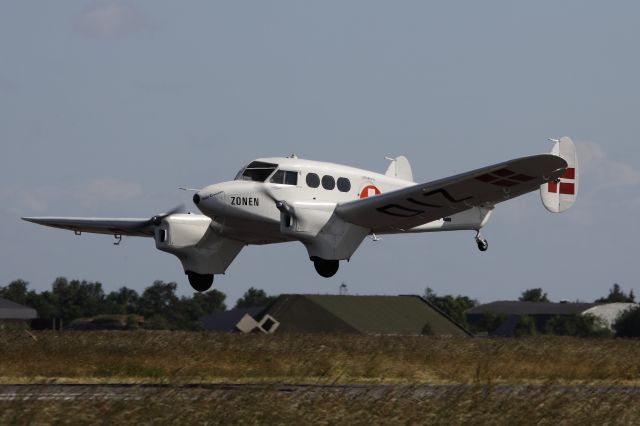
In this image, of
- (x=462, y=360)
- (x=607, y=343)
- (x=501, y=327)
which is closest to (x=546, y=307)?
(x=501, y=327)

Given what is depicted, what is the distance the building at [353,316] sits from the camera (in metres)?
68.6

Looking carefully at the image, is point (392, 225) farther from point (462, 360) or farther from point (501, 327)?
point (501, 327)

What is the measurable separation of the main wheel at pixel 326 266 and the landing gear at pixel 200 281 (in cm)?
499

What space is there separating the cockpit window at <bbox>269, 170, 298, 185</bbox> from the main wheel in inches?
97.1

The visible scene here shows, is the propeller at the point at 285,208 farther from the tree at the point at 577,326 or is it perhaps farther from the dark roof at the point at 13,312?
the dark roof at the point at 13,312

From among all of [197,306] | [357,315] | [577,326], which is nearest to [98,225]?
[357,315]

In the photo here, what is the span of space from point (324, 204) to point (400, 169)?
6364mm

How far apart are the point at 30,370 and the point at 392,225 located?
11.9 meters

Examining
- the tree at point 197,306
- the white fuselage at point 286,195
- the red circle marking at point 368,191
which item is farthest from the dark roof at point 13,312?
A: the red circle marking at point 368,191

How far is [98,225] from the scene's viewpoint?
39438 mm

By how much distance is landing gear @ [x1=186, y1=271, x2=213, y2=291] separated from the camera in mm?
38031

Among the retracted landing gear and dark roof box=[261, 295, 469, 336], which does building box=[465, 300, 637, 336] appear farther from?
the retracted landing gear

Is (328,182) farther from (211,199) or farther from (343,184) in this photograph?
(211,199)

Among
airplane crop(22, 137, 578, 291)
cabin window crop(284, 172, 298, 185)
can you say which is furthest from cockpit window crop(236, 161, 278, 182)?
cabin window crop(284, 172, 298, 185)
